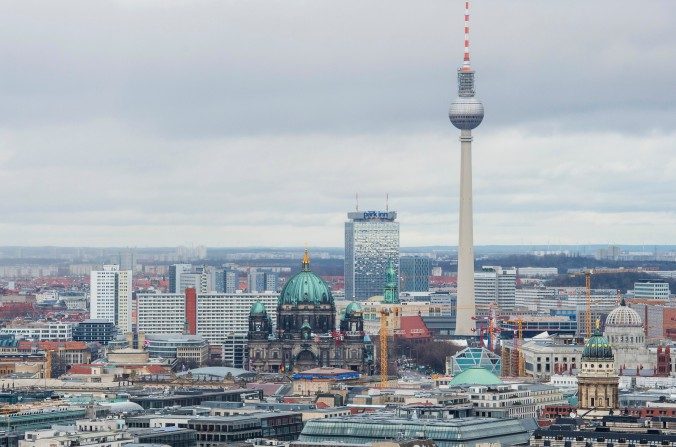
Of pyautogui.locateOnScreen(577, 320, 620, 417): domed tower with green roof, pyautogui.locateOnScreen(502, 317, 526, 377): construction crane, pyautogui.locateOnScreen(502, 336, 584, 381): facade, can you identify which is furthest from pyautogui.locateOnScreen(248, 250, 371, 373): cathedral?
pyautogui.locateOnScreen(577, 320, 620, 417): domed tower with green roof

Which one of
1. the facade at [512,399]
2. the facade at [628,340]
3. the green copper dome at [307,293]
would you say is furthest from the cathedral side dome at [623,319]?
the facade at [512,399]

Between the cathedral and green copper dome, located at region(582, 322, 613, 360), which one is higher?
the cathedral

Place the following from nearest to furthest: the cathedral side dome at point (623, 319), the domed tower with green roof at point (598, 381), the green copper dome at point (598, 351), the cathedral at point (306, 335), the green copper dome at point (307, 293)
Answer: the domed tower with green roof at point (598, 381) → the green copper dome at point (598, 351) → the cathedral side dome at point (623, 319) → the cathedral at point (306, 335) → the green copper dome at point (307, 293)

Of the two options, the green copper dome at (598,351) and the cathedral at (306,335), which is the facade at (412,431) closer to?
the green copper dome at (598,351)

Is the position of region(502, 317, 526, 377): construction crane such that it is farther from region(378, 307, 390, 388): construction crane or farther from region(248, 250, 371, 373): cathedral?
region(248, 250, 371, 373): cathedral

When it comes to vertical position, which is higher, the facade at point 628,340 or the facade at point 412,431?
the facade at point 628,340

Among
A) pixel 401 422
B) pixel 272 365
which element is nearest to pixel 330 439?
pixel 401 422
